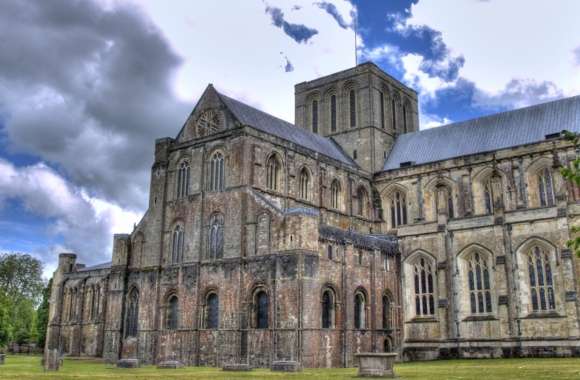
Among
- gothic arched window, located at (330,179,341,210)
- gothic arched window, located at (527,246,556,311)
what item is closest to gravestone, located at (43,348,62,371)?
gothic arched window, located at (330,179,341,210)

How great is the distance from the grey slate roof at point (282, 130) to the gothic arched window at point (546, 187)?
15721 mm

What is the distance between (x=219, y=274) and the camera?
4131cm

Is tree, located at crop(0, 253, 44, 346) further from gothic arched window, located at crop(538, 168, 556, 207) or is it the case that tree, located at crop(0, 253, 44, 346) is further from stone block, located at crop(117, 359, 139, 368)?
gothic arched window, located at crop(538, 168, 556, 207)

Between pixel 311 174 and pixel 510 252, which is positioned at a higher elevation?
pixel 311 174

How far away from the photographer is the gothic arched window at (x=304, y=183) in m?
46.4

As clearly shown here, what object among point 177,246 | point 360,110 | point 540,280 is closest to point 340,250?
point 177,246

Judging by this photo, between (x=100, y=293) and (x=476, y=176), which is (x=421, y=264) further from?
(x=100, y=293)

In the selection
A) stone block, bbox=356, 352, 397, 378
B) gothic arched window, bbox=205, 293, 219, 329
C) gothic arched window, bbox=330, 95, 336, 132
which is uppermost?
gothic arched window, bbox=330, 95, 336, 132

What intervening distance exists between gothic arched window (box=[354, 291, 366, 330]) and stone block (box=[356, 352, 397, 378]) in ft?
51.8

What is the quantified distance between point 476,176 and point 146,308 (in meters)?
28.0

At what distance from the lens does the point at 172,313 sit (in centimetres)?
4384

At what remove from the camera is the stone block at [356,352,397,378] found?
25.4m

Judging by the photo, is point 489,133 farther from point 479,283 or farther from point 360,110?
point 479,283

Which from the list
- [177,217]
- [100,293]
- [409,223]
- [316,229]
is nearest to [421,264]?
[409,223]
